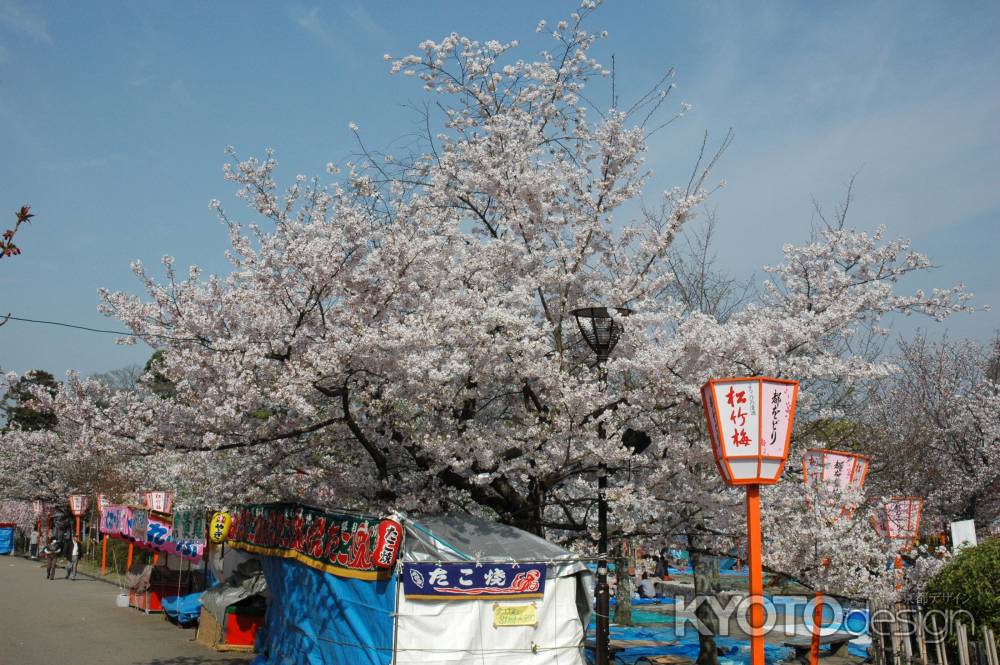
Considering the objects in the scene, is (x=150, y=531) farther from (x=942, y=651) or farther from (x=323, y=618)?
(x=942, y=651)

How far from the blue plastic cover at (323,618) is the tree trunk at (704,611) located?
5328 mm

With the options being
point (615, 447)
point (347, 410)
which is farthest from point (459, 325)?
point (615, 447)

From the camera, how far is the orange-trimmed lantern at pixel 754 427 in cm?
740

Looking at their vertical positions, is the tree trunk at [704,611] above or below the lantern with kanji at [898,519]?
below

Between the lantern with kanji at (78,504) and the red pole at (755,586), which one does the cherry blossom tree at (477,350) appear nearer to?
the red pole at (755,586)

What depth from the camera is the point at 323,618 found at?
36.7ft

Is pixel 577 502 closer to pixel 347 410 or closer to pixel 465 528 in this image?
pixel 465 528

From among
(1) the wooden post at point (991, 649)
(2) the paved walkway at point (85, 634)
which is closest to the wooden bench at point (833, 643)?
(1) the wooden post at point (991, 649)

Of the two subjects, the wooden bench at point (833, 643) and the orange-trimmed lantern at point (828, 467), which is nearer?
the orange-trimmed lantern at point (828, 467)

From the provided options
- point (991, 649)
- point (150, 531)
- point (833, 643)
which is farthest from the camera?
point (150, 531)

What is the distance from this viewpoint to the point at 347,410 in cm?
1006

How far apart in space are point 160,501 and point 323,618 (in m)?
13.5

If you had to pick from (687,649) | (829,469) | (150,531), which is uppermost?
(829,469)

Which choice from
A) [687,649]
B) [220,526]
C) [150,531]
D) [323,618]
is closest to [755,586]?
[323,618]
